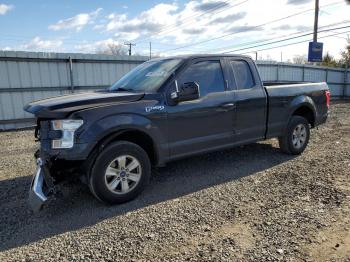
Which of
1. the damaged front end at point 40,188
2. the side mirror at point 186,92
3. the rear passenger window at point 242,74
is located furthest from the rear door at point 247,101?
the damaged front end at point 40,188

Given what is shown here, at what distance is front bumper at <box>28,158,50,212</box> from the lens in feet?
12.6

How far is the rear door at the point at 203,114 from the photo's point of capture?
475cm

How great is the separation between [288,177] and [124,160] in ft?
8.94

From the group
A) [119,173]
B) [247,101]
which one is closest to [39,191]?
[119,173]

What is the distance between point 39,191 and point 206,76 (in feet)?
9.57

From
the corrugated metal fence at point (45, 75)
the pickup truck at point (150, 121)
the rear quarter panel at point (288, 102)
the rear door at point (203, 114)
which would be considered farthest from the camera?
the corrugated metal fence at point (45, 75)

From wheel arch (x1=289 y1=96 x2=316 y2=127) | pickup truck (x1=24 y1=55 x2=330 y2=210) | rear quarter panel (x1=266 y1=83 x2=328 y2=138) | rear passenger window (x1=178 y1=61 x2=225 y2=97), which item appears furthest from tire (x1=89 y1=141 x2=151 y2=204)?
wheel arch (x1=289 y1=96 x2=316 y2=127)

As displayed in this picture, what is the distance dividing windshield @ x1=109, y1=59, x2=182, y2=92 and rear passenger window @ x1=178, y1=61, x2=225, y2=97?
22 centimetres

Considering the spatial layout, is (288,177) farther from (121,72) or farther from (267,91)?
(121,72)

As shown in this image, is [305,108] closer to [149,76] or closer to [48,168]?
[149,76]

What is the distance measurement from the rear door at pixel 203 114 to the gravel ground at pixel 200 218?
0.64 meters

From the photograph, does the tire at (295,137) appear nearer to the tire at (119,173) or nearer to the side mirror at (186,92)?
the side mirror at (186,92)

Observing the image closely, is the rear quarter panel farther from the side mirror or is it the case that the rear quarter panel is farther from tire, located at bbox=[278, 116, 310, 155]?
the side mirror

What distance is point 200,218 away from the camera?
3.90 m
